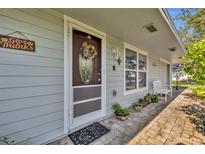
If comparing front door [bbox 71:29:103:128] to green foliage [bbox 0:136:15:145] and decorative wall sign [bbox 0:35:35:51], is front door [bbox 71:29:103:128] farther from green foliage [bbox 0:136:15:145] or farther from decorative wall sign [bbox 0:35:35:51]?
green foliage [bbox 0:136:15:145]

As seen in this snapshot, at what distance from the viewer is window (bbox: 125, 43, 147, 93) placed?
14.5 feet

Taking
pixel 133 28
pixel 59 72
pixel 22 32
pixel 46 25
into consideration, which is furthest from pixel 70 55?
pixel 133 28

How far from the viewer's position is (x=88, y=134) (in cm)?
241

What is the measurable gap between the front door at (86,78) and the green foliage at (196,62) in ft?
6.42

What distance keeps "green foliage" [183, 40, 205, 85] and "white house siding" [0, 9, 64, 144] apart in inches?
101

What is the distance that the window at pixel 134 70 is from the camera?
4.43 meters

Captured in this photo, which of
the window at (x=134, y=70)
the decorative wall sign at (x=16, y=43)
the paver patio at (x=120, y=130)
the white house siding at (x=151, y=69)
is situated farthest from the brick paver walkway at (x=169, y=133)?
the white house siding at (x=151, y=69)

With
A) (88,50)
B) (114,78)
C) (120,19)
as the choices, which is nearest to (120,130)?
(114,78)

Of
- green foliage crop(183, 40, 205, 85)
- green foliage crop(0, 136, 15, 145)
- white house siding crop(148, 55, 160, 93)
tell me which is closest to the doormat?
green foliage crop(0, 136, 15, 145)

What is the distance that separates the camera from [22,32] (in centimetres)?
179

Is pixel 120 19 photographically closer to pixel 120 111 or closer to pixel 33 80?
pixel 33 80

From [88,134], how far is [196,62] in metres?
2.60

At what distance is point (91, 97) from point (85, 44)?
118cm
